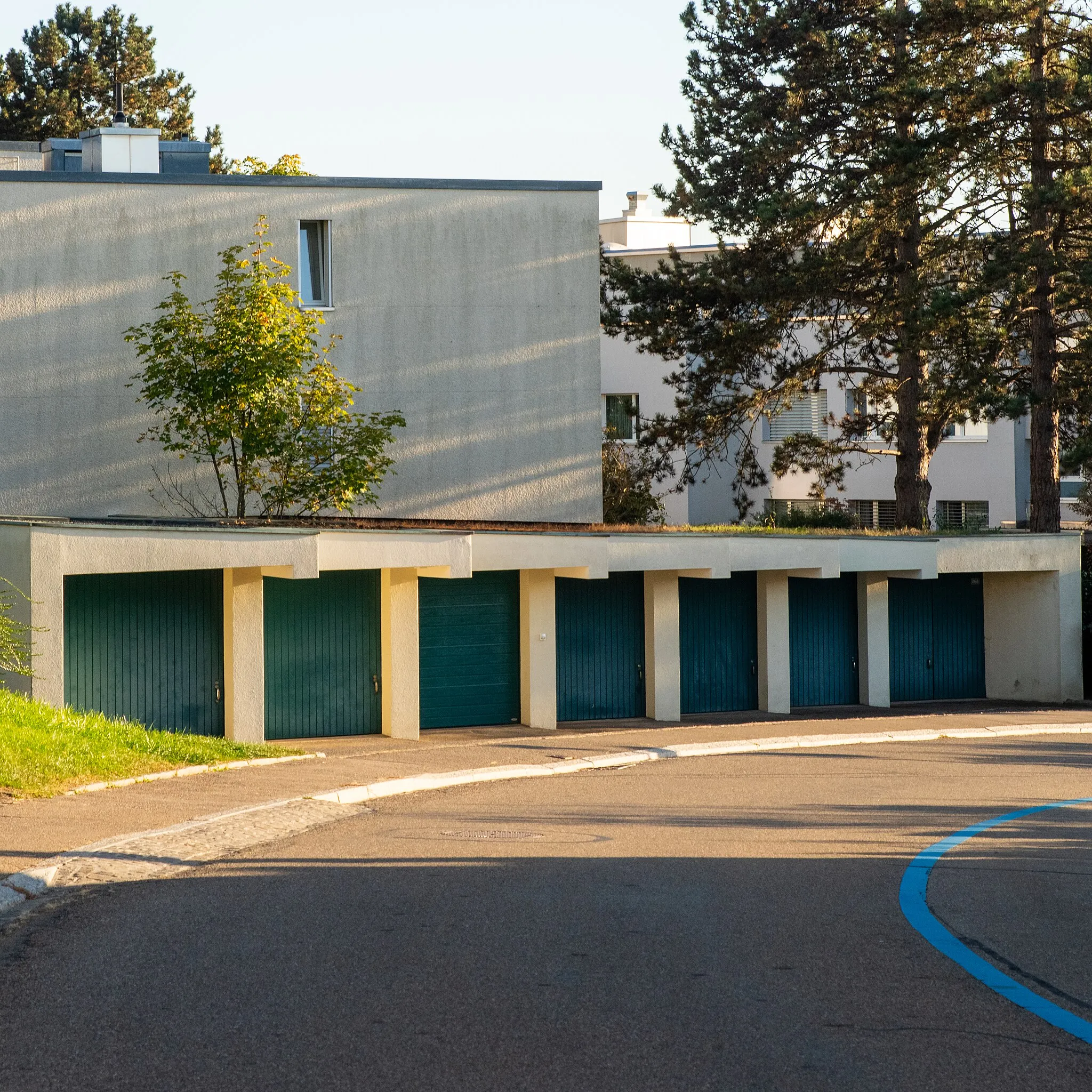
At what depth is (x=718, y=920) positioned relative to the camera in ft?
29.8

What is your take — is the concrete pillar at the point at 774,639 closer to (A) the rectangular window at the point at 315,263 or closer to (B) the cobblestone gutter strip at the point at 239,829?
(B) the cobblestone gutter strip at the point at 239,829

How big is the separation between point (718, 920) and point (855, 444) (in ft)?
87.9

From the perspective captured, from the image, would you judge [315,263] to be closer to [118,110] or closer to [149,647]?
[149,647]

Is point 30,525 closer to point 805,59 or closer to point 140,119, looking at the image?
point 805,59

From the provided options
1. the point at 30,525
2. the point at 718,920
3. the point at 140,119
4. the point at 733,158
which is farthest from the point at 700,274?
the point at 140,119

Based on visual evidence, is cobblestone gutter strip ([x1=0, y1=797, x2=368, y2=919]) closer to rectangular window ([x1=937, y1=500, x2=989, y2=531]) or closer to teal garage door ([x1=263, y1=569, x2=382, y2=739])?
teal garage door ([x1=263, y1=569, x2=382, y2=739])

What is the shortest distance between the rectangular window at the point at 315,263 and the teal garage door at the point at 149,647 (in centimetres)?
705

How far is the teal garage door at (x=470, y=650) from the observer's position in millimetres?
24062

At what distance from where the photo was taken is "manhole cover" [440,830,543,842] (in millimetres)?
12125

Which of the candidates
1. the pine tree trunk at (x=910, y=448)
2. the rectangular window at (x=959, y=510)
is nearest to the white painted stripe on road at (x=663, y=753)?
the pine tree trunk at (x=910, y=448)

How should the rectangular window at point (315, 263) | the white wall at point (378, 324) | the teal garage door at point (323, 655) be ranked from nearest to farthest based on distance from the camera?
the teal garage door at point (323, 655)
the white wall at point (378, 324)
the rectangular window at point (315, 263)

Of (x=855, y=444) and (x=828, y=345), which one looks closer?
(x=828, y=345)

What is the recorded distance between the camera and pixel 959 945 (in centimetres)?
848

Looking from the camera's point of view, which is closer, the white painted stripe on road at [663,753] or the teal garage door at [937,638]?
the white painted stripe on road at [663,753]
